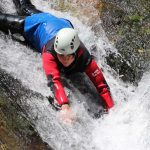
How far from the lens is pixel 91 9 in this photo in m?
10.1

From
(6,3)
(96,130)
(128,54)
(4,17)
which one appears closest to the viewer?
(96,130)

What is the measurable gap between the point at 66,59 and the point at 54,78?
46 centimetres

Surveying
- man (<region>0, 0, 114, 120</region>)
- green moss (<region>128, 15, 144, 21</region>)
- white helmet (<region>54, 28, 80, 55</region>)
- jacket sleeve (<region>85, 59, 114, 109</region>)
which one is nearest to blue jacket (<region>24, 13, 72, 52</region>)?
man (<region>0, 0, 114, 120</region>)

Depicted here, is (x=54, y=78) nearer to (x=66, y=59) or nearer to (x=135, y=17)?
(x=66, y=59)

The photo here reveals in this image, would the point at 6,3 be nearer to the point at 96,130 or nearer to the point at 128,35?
the point at 128,35

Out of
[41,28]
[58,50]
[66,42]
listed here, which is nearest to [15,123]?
[58,50]

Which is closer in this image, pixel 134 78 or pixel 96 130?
pixel 96 130

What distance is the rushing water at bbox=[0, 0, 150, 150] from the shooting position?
7.00 meters

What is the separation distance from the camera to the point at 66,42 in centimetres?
750

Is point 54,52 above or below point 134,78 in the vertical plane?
above

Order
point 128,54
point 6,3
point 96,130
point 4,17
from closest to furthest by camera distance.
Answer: point 96,130, point 4,17, point 128,54, point 6,3

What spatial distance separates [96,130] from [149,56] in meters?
2.78

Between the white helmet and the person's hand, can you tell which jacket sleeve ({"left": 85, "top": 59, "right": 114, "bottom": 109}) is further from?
the person's hand

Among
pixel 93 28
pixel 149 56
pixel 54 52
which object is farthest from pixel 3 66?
pixel 149 56
